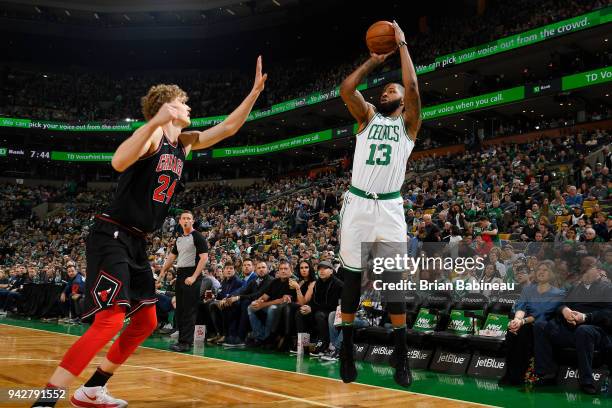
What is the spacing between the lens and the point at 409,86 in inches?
162

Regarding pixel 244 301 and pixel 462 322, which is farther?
pixel 244 301

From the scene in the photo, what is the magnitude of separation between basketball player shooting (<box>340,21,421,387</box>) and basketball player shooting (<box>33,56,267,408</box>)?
4.38 ft

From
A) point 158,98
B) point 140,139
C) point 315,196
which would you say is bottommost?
point 140,139

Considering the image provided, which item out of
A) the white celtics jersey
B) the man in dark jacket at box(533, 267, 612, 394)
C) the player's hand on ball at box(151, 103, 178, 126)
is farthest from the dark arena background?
the player's hand on ball at box(151, 103, 178, 126)

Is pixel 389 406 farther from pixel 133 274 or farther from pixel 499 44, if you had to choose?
pixel 499 44

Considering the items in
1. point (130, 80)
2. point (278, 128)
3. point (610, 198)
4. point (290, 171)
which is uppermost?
point (130, 80)

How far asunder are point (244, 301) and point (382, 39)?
6.10 metres

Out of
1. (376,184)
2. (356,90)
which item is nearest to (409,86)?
(356,90)

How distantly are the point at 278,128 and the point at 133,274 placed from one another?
33.4 metres

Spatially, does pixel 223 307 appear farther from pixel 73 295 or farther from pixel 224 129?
pixel 224 129

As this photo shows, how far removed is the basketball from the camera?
13.7ft

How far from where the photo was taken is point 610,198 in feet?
39.9

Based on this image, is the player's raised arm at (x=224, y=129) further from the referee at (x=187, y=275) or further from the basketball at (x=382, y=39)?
the referee at (x=187, y=275)

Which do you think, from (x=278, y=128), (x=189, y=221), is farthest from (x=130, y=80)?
(x=189, y=221)
